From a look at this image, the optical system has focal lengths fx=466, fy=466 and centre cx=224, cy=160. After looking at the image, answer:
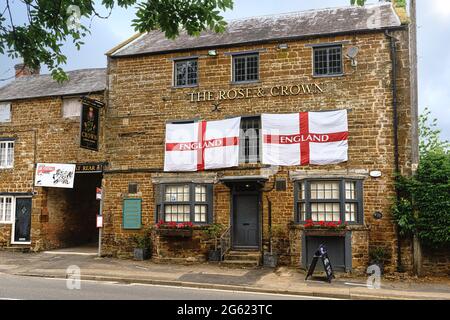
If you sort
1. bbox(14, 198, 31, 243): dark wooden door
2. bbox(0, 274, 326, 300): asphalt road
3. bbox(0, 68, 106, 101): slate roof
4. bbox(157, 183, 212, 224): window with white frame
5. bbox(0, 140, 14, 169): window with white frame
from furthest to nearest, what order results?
bbox(0, 140, 14, 169): window with white frame, bbox(0, 68, 106, 101): slate roof, bbox(14, 198, 31, 243): dark wooden door, bbox(157, 183, 212, 224): window with white frame, bbox(0, 274, 326, 300): asphalt road

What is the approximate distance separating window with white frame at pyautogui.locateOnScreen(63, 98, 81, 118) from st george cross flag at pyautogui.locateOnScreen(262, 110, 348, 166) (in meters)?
8.78

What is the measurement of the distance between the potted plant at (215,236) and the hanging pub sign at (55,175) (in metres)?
7.01

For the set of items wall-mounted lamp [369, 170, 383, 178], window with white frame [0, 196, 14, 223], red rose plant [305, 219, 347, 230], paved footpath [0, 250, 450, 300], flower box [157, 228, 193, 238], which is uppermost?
wall-mounted lamp [369, 170, 383, 178]

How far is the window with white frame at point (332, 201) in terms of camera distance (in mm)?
16391

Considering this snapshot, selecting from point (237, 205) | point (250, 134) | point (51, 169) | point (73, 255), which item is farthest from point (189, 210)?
point (51, 169)

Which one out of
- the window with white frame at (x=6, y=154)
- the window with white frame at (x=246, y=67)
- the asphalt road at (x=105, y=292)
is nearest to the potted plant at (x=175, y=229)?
the asphalt road at (x=105, y=292)

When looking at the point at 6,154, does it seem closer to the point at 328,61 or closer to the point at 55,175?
the point at 55,175

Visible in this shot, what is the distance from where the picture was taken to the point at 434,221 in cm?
1553

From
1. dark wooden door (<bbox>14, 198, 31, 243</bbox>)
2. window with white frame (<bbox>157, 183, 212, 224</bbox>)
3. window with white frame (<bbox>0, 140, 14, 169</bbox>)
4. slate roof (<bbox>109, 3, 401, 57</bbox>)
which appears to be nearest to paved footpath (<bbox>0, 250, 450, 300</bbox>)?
window with white frame (<bbox>157, 183, 212, 224</bbox>)

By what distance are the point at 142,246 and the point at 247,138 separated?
606 centimetres

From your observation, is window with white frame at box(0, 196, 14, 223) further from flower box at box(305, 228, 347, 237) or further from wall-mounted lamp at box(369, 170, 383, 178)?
wall-mounted lamp at box(369, 170, 383, 178)

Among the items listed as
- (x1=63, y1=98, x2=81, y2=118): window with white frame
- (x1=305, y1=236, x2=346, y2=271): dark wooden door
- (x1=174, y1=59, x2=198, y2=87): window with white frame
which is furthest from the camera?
(x1=63, y1=98, x2=81, y2=118): window with white frame

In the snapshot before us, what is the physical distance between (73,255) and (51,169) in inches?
158

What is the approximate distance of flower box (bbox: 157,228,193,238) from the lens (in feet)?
58.9
